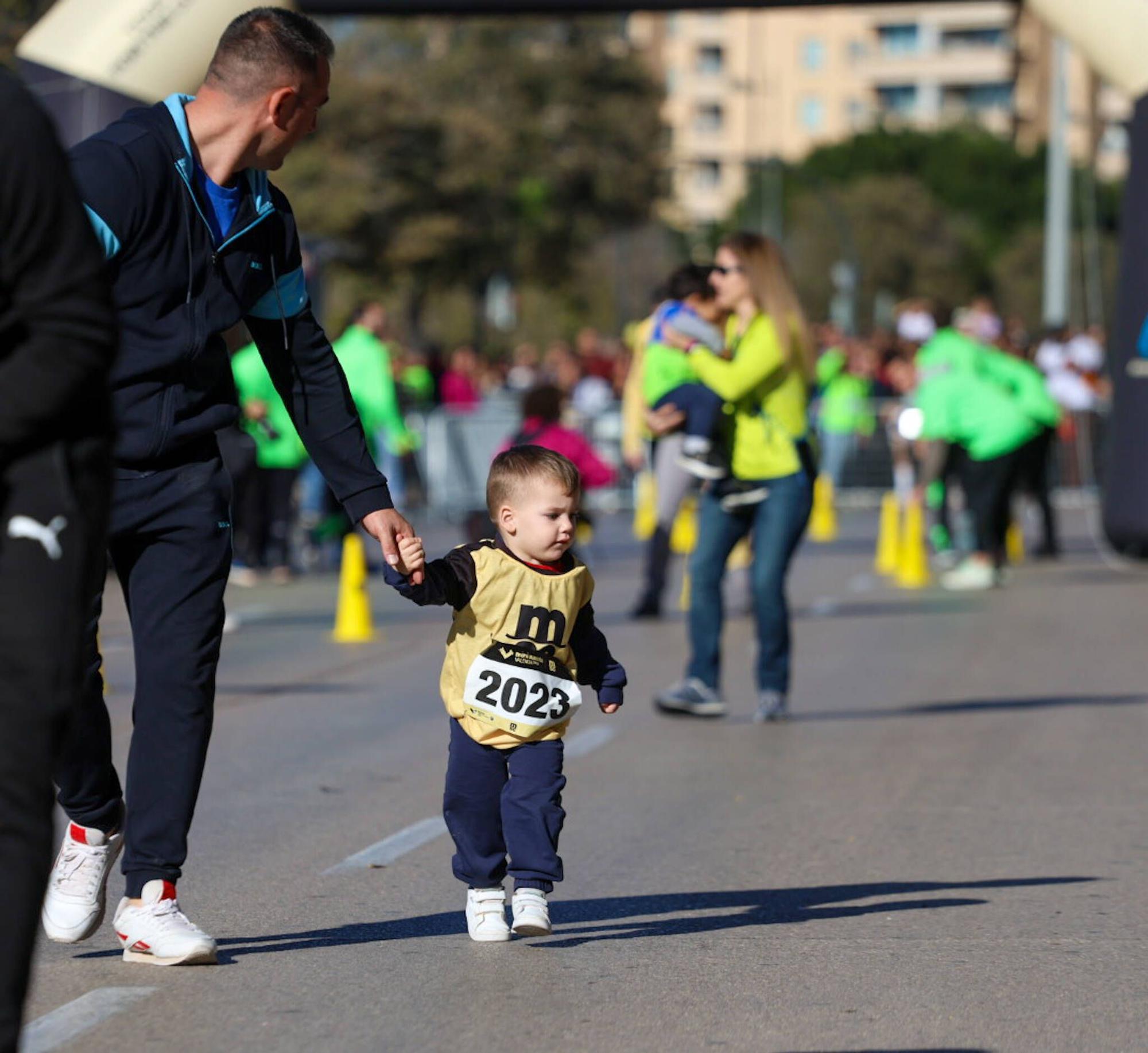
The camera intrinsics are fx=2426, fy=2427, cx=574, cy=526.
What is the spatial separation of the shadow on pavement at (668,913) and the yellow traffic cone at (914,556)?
12.2 m

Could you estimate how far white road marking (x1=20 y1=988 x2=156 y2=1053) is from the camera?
462 cm

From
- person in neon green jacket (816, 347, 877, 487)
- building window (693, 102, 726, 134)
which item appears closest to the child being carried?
person in neon green jacket (816, 347, 877, 487)

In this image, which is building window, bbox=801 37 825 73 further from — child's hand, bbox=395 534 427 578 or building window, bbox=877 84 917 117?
child's hand, bbox=395 534 427 578

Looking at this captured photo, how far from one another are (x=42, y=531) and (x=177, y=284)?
1.55 metres

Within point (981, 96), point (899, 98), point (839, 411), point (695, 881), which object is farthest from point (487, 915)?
point (899, 98)

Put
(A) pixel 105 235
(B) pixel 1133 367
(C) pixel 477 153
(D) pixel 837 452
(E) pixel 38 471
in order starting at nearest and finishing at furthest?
(E) pixel 38 471 → (A) pixel 105 235 → (B) pixel 1133 367 → (D) pixel 837 452 → (C) pixel 477 153

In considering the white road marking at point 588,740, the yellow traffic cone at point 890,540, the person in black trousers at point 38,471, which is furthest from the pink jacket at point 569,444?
the person in black trousers at point 38,471

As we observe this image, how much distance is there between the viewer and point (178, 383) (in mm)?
5117

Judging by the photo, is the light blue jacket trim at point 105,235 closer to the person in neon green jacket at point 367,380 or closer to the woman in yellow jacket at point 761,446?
the woman in yellow jacket at point 761,446

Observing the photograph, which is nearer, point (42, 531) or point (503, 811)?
point (42, 531)

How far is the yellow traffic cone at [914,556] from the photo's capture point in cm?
1886

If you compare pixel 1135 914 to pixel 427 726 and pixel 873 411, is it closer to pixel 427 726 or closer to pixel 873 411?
pixel 427 726

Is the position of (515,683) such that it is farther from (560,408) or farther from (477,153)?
(477,153)

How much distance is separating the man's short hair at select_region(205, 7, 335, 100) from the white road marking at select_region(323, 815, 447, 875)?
97.8 inches
